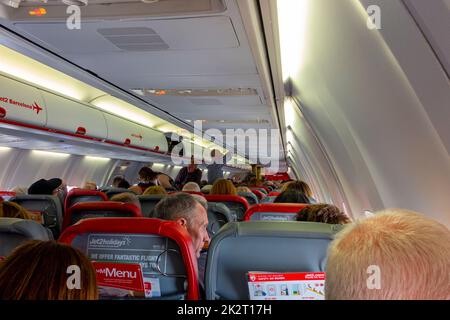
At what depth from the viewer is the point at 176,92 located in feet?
22.3

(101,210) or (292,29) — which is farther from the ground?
(292,29)

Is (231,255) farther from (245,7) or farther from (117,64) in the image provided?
(117,64)

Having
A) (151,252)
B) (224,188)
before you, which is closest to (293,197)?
(224,188)

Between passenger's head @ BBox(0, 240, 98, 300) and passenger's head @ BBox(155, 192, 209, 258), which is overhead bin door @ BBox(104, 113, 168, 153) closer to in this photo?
passenger's head @ BBox(155, 192, 209, 258)

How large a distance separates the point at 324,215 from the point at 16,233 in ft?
6.21

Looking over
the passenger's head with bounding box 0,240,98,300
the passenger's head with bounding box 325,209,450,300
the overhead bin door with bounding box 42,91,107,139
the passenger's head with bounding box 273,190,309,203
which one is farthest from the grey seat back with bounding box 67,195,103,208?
the passenger's head with bounding box 325,209,450,300

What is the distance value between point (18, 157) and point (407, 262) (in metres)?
10.4

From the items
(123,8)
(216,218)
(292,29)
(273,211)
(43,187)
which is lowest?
(216,218)

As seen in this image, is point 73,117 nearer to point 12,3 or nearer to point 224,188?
point 224,188

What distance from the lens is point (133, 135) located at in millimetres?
10227

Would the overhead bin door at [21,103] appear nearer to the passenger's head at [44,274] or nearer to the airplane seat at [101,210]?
the airplane seat at [101,210]

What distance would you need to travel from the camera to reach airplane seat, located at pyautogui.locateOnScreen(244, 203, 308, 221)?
392cm

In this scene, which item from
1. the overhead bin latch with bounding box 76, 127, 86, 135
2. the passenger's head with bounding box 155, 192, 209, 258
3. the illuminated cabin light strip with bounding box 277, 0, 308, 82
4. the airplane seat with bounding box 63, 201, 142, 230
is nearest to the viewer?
the passenger's head with bounding box 155, 192, 209, 258
